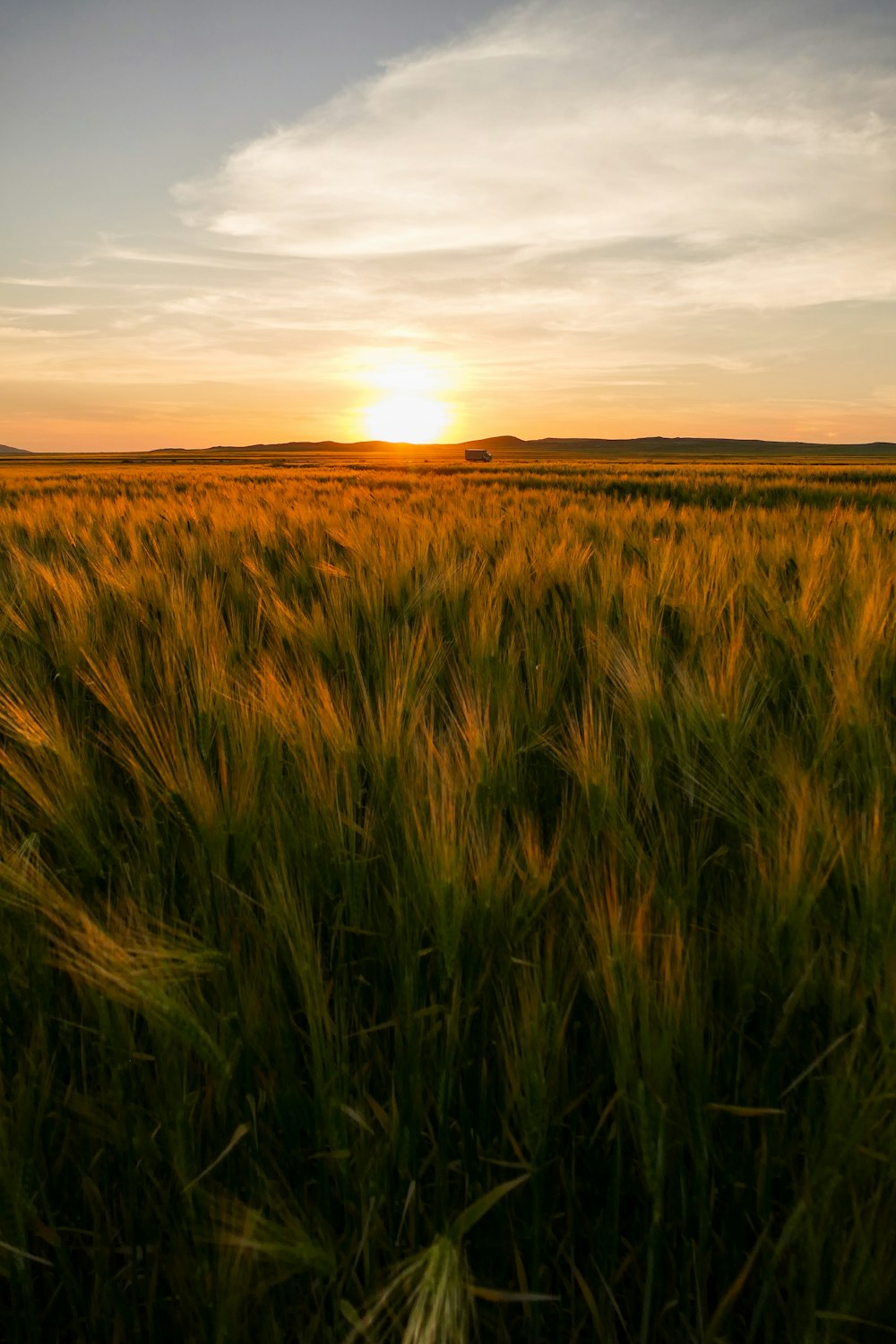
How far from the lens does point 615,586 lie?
225 centimetres

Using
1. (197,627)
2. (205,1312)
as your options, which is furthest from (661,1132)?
(197,627)

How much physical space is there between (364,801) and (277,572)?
200 cm

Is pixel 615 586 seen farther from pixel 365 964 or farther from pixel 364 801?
pixel 365 964

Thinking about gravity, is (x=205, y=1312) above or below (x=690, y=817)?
below

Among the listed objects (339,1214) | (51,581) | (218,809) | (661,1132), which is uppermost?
(51,581)

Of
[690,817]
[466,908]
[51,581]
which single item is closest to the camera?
[466,908]

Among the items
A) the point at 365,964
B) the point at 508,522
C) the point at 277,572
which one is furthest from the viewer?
the point at 508,522

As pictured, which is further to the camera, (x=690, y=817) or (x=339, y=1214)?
(x=690, y=817)

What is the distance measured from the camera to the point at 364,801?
1181mm

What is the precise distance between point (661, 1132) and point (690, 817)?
0.58m

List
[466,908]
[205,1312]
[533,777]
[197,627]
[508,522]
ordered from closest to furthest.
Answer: [205,1312] → [466,908] → [533,777] → [197,627] → [508,522]

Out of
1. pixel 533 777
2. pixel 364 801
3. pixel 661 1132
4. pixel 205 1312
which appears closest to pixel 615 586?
pixel 533 777

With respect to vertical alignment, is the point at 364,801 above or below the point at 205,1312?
above

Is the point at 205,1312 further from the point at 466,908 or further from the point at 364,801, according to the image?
the point at 364,801
